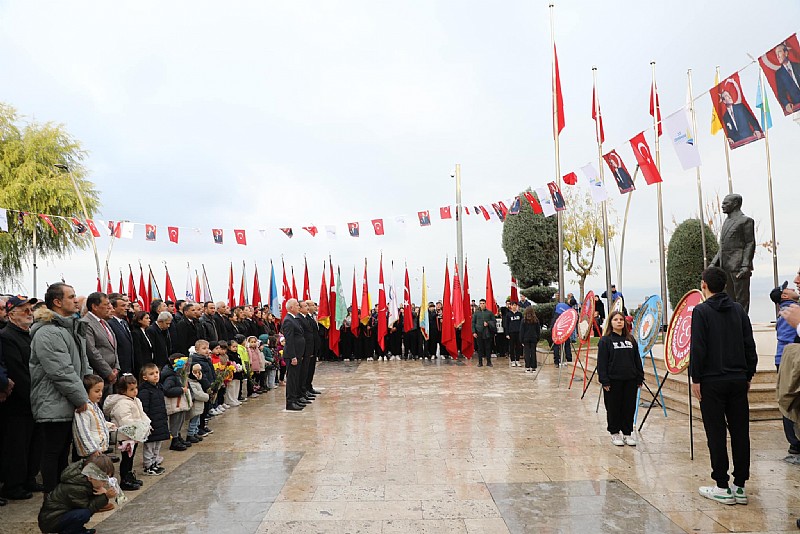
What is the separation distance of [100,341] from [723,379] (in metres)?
5.89

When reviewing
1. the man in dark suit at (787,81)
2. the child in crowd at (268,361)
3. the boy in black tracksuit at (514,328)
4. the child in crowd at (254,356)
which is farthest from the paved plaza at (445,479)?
the boy in black tracksuit at (514,328)

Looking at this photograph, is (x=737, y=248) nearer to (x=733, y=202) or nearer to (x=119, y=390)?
(x=733, y=202)

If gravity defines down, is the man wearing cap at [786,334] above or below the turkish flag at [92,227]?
below

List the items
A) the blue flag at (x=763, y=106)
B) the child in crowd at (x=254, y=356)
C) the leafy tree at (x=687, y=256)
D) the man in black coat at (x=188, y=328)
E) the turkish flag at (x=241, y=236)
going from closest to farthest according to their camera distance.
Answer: the man in black coat at (x=188, y=328), the child in crowd at (x=254, y=356), the blue flag at (x=763, y=106), the turkish flag at (x=241, y=236), the leafy tree at (x=687, y=256)

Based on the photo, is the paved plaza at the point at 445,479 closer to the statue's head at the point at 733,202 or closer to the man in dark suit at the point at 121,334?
the man in dark suit at the point at 121,334

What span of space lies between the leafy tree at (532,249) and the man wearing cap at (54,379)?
17.5 metres

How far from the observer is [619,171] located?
1148cm

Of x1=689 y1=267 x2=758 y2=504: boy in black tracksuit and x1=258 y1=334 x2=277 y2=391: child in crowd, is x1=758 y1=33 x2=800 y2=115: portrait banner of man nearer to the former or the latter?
x1=689 y1=267 x2=758 y2=504: boy in black tracksuit

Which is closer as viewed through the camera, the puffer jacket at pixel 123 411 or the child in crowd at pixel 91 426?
the child in crowd at pixel 91 426

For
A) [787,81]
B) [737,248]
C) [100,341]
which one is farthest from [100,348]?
[737,248]

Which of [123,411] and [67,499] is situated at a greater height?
[123,411]

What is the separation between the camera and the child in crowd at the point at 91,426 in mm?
4688

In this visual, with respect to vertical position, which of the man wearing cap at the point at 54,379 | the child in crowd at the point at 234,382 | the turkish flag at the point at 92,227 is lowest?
the child in crowd at the point at 234,382

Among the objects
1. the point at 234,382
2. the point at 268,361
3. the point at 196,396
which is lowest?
the point at 234,382
